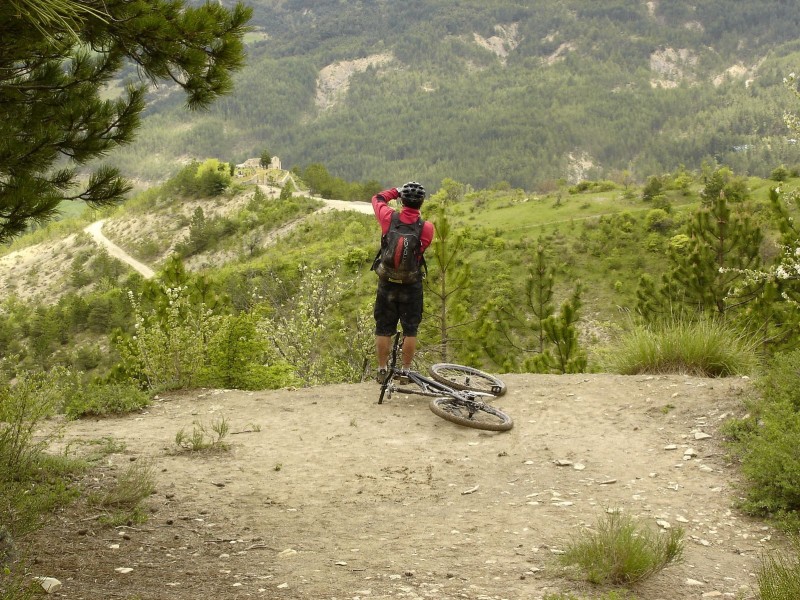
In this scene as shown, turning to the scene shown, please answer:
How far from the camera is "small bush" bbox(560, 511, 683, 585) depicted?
3.97m

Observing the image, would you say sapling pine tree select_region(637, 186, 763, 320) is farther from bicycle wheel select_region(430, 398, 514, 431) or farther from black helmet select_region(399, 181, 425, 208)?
black helmet select_region(399, 181, 425, 208)

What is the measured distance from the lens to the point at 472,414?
745cm

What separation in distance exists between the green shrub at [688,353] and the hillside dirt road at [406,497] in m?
0.58

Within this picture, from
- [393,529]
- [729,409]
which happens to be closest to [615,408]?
[729,409]

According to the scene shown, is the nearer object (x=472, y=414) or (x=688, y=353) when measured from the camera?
(x=472, y=414)

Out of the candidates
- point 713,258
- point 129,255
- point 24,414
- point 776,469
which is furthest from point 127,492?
point 129,255

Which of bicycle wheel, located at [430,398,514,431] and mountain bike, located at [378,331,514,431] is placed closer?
bicycle wheel, located at [430,398,514,431]

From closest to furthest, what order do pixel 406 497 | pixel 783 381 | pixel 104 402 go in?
pixel 406 497 < pixel 783 381 < pixel 104 402

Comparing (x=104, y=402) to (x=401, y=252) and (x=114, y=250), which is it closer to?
(x=401, y=252)

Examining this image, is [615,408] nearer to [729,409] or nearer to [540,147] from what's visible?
[729,409]

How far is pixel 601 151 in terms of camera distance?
190 meters

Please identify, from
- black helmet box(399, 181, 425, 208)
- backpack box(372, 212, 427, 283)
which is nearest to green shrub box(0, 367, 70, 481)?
backpack box(372, 212, 427, 283)

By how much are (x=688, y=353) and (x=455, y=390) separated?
3014 mm

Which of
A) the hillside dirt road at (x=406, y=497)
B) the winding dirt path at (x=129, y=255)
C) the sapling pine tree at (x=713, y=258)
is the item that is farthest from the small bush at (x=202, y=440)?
the winding dirt path at (x=129, y=255)
